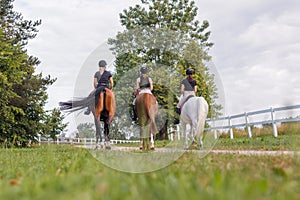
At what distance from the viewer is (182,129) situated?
1099cm

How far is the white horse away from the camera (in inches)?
388

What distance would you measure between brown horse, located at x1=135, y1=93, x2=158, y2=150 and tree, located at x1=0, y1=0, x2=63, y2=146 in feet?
40.0

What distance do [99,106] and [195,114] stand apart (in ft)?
8.62

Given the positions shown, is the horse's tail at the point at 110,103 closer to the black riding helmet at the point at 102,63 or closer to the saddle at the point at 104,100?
the saddle at the point at 104,100

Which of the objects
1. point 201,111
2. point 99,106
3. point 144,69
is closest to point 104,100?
point 99,106

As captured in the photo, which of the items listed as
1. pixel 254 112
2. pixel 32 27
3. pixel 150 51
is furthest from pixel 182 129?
pixel 32 27

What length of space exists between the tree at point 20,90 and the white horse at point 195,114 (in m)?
12.6

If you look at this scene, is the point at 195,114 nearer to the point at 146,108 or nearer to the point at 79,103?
the point at 146,108

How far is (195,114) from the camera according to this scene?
1002 cm

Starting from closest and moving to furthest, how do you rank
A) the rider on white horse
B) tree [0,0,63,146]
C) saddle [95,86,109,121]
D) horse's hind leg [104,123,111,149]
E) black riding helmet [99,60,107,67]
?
black riding helmet [99,60,107,67], horse's hind leg [104,123,111,149], the rider on white horse, saddle [95,86,109,121], tree [0,0,63,146]

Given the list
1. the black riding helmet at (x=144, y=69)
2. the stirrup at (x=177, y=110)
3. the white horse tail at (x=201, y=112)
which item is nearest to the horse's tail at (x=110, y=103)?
the black riding helmet at (x=144, y=69)

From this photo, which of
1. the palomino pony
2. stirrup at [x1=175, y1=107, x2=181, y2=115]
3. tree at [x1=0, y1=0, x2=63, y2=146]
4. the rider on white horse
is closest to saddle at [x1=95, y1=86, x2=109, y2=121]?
the palomino pony

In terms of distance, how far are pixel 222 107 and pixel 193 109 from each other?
189 centimetres

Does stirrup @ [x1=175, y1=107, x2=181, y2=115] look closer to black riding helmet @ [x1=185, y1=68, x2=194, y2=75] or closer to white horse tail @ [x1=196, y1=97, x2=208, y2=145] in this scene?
white horse tail @ [x1=196, y1=97, x2=208, y2=145]
